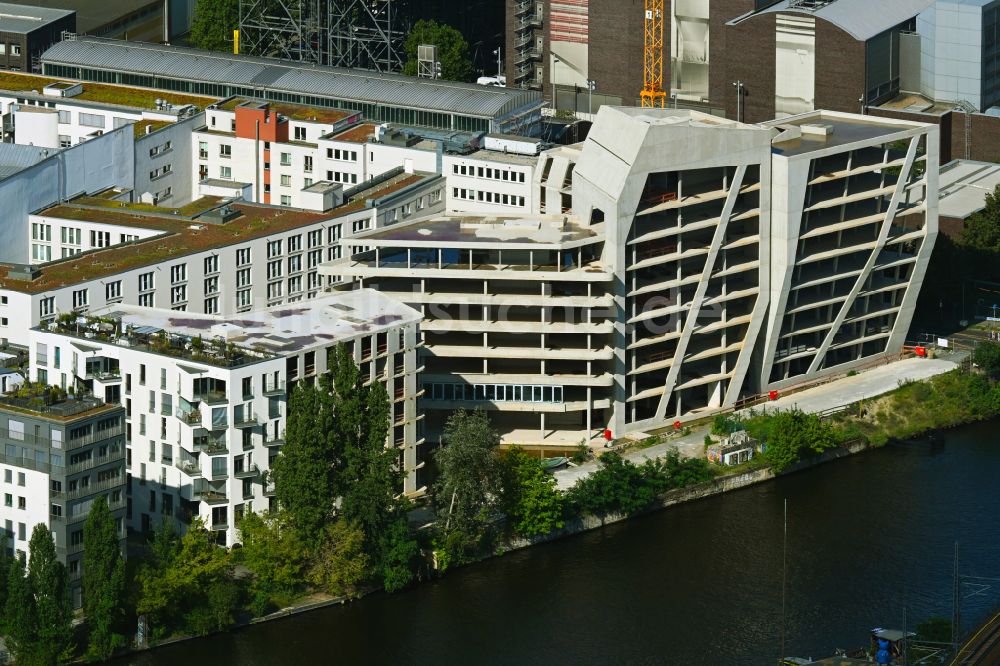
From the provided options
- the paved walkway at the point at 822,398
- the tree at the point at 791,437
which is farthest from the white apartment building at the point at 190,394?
the tree at the point at 791,437

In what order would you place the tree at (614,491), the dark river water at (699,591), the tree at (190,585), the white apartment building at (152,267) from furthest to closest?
the white apartment building at (152,267), the tree at (614,491), the dark river water at (699,591), the tree at (190,585)

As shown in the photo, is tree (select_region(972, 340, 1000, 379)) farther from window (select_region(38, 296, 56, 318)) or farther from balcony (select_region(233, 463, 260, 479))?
window (select_region(38, 296, 56, 318))

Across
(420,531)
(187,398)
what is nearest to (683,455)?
(420,531)

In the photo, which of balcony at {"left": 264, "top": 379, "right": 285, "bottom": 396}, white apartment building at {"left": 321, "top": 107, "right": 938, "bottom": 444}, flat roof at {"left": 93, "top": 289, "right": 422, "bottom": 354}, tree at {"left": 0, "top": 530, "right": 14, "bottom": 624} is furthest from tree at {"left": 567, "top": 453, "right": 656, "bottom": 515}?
tree at {"left": 0, "top": 530, "right": 14, "bottom": 624}

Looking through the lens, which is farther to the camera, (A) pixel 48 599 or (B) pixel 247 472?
(B) pixel 247 472

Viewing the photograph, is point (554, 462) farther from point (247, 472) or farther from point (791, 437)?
point (247, 472)

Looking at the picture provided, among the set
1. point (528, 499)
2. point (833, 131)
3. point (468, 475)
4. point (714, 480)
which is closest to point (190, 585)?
point (468, 475)

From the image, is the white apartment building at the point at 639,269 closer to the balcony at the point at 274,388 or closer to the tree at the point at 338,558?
the balcony at the point at 274,388
